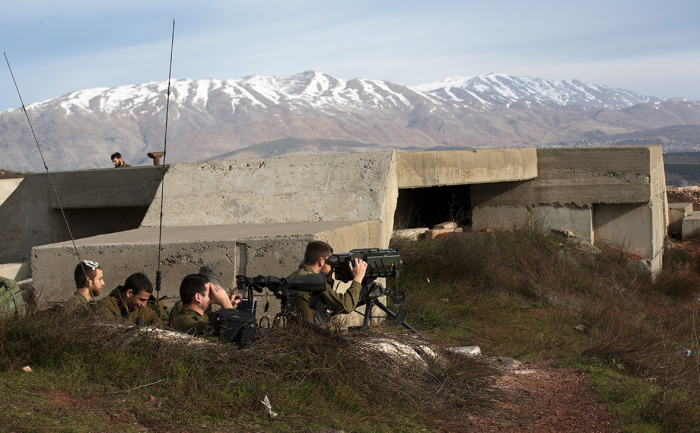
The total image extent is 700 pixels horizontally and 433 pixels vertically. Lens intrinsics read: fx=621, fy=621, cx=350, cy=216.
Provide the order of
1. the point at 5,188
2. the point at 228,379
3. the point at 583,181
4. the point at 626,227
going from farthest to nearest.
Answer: the point at 5,188 < the point at 626,227 < the point at 583,181 < the point at 228,379

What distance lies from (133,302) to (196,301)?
64 cm

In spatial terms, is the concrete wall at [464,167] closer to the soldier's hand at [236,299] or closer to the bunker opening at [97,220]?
the bunker opening at [97,220]

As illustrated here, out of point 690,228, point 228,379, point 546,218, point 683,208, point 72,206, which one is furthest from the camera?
point 683,208

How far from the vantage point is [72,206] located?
941 centimetres

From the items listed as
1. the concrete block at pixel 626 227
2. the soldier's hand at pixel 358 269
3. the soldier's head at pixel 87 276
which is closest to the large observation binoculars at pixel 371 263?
the soldier's hand at pixel 358 269

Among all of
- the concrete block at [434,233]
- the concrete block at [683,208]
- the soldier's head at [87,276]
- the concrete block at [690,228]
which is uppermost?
the soldier's head at [87,276]

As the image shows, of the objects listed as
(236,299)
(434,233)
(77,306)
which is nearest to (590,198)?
(434,233)

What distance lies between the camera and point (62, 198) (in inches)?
374

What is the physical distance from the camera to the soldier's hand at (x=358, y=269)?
149 inches

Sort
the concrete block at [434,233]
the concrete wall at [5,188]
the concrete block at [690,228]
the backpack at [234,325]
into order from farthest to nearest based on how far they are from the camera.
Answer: the concrete block at [690,228] → the concrete wall at [5,188] → the concrete block at [434,233] → the backpack at [234,325]

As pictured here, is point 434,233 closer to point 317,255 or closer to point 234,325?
point 317,255

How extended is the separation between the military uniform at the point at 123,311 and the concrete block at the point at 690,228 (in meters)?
13.3

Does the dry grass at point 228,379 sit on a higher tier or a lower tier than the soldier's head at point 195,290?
lower

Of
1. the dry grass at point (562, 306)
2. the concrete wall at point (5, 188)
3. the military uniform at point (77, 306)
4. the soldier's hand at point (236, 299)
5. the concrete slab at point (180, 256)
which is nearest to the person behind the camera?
the military uniform at point (77, 306)
